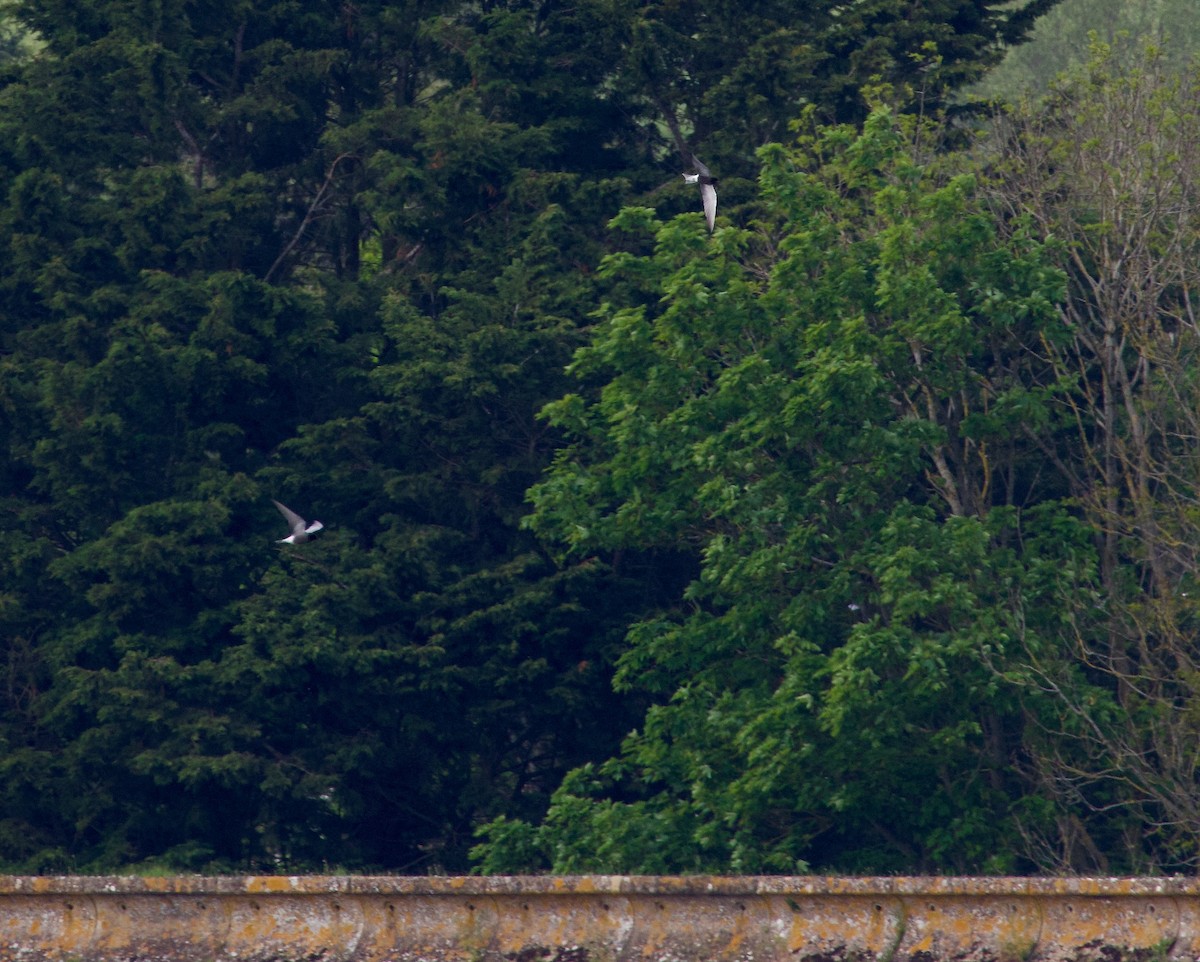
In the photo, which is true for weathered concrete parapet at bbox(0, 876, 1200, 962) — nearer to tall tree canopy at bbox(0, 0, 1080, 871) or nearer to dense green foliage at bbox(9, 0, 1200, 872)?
dense green foliage at bbox(9, 0, 1200, 872)

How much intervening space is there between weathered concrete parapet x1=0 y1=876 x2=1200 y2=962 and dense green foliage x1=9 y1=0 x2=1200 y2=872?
714cm

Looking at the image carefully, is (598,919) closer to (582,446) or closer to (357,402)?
(582,446)

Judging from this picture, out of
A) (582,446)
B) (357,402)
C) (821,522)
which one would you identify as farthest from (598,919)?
(357,402)

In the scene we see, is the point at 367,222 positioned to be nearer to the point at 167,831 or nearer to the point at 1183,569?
the point at 167,831

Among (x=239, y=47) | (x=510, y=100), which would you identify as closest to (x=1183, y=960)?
(x=510, y=100)

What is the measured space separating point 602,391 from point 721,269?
184 cm

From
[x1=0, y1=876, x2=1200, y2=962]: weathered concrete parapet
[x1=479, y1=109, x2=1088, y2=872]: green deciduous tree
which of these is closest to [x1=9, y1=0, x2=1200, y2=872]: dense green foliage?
Result: [x1=479, y1=109, x2=1088, y2=872]: green deciduous tree

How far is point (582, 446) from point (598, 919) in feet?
38.4

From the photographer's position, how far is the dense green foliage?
19172 mm

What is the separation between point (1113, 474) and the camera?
20.5m

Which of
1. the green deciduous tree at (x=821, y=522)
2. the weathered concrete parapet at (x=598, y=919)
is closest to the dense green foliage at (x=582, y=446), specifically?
the green deciduous tree at (x=821, y=522)

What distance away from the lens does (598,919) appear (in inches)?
422

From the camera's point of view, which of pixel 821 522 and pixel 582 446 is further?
pixel 582 446

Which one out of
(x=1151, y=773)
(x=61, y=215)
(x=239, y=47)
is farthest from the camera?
(x=239, y=47)
